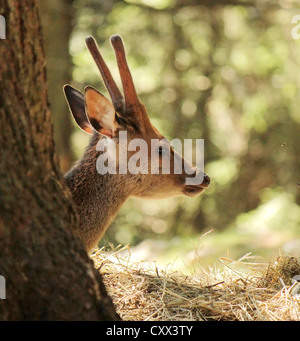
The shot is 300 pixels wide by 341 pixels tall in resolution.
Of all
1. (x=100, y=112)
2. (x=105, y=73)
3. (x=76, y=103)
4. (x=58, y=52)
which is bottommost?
(x=100, y=112)

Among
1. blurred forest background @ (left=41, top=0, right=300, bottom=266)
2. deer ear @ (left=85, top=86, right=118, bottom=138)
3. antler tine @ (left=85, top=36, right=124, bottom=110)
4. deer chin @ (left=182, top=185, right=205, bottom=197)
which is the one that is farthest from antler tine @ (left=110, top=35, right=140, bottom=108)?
blurred forest background @ (left=41, top=0, right=300, bottom=266)

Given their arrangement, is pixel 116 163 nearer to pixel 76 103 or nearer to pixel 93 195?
pixel 93 195

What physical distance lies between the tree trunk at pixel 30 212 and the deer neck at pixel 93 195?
129 cm

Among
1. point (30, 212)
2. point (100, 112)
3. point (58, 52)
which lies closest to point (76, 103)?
point (100, 112)

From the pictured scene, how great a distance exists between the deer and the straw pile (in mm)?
385

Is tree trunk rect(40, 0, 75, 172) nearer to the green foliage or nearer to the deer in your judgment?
the green foliage

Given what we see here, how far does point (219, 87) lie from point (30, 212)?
26.8 feet

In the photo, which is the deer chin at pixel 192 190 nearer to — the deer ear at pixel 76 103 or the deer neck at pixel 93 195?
the deer neck at pixel 93 195

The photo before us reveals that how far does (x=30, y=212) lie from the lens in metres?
2.93

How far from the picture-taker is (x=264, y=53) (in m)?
10.4

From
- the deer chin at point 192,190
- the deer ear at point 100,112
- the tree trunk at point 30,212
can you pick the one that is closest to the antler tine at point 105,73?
the deer ear at point 100,112

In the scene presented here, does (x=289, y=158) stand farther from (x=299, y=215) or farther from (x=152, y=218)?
(x=152, y=218)

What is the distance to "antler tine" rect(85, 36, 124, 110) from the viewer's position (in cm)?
439
